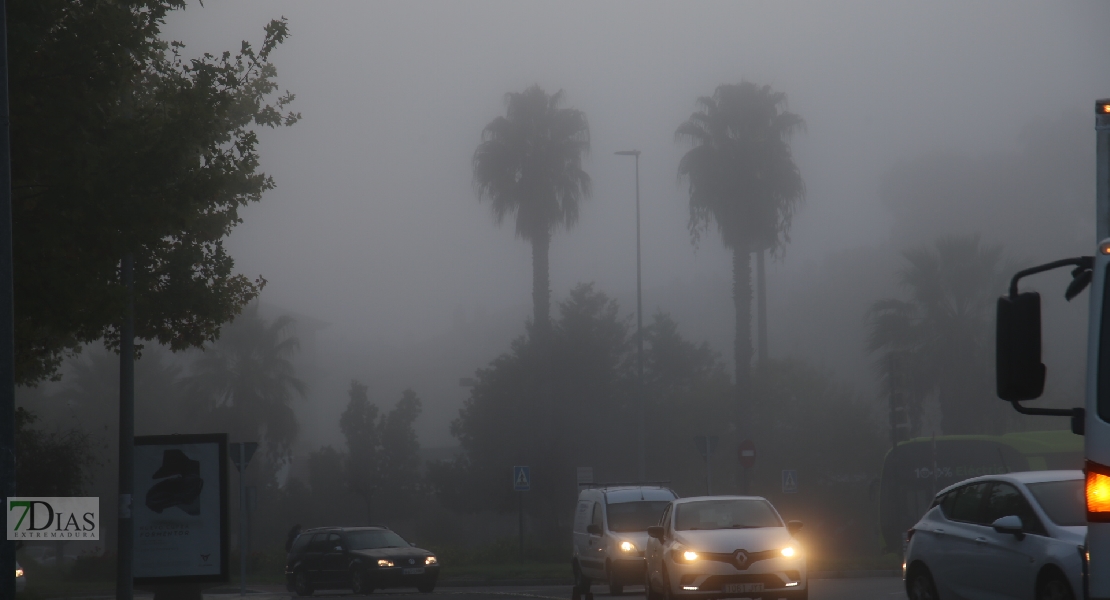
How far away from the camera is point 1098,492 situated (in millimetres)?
5793

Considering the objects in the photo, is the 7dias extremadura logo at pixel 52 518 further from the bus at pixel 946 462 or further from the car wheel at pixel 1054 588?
the bus at pixel 946 462

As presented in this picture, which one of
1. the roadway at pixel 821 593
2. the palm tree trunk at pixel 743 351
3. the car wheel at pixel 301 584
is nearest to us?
the roadway at pixel 821 593

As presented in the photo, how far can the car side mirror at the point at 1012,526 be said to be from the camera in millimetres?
10500

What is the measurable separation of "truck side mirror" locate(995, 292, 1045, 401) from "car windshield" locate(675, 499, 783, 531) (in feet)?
34.8

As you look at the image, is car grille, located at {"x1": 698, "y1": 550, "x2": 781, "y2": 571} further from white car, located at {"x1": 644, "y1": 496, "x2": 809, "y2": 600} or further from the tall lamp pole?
the tall lamp pole

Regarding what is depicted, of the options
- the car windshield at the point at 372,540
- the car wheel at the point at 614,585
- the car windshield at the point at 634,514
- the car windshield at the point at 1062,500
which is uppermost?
the car windshield at the point at 1062,500

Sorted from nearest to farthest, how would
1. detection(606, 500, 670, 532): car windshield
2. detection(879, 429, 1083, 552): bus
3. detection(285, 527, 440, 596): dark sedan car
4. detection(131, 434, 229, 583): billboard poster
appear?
detection(131, 434, 229, 583): billboard poster, detection(606, 500, 670, 532): car windshield, detection(285, 527, 440, 596): dark sedan car, detection(879, 429, 1083, 552): bus

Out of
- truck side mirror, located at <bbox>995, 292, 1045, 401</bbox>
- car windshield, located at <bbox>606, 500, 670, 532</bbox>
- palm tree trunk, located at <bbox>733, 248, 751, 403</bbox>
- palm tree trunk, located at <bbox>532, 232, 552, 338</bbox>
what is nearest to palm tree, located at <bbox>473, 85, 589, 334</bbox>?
palm tree trunk, located at <bbox>532, 232, 552, 338</bbox>

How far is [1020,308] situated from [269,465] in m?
63.7

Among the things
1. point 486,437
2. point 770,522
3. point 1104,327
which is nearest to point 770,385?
point 486,437

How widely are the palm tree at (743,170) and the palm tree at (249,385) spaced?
24.6 meters

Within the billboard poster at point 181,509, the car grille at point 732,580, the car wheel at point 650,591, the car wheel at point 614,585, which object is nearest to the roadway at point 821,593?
the car wheel at point 614,585

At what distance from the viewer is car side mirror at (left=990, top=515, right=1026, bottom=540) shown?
10.5m

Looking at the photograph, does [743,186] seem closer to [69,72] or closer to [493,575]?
[493,575]
